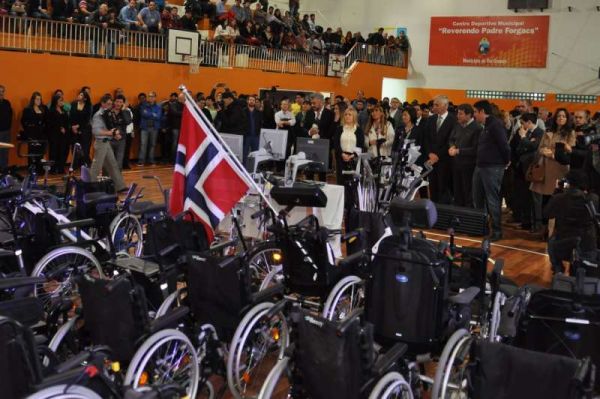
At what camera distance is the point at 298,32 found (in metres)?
20.3

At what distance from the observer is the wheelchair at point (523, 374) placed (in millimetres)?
2500

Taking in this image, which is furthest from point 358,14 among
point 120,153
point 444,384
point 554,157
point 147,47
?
point 444,384

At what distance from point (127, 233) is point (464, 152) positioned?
4165 mm

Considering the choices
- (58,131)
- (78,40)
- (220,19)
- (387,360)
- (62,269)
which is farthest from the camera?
(220,19)

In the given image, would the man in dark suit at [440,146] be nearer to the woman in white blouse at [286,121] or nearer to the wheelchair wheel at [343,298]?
the woman in white blouse at [286,121]

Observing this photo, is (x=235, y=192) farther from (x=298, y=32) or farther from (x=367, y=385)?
(x=298, y=32)

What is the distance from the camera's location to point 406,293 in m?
3.49

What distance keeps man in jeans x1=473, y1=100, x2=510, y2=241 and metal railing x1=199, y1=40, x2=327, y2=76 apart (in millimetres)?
9007

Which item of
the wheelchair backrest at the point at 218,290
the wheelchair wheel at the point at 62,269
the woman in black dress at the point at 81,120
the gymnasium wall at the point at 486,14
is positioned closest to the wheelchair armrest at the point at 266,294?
the wheelchair backrest at the point at 218,290

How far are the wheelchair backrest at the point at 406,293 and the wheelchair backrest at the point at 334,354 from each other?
72cm

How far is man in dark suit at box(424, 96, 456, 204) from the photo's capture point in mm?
8953

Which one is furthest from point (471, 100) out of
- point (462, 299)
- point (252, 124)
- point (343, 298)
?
point (462, 299)

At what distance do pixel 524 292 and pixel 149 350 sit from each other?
6.93 ft

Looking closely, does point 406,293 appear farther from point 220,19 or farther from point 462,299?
point 220,19
